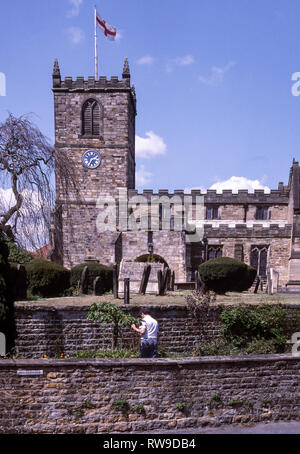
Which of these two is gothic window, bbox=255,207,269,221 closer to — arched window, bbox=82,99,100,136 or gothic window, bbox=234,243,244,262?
gothic window, bbox=234,243,244,262

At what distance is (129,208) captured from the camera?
30.3m

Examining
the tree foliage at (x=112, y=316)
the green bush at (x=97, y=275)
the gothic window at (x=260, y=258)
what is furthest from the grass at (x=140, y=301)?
the gothic window at (x=260, y=258)

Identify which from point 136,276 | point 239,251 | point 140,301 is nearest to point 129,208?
point 239,251

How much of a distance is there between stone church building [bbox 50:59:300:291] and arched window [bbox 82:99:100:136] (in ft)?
0.24

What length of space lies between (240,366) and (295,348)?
246 cm

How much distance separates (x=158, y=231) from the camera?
27094mm

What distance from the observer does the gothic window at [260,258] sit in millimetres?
27094

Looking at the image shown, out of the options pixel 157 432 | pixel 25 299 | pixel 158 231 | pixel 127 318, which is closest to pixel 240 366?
pixel 157 432

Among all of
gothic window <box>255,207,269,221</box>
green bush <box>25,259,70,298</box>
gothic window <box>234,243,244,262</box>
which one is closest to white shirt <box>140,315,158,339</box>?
green bush <box>25,259,70,298</box>

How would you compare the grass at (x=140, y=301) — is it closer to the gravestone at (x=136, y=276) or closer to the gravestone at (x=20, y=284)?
the gravestone at (x=20, y=284)

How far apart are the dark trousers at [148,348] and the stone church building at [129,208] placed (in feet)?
56.4

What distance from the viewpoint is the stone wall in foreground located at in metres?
7.35

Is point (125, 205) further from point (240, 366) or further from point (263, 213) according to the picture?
point (240, 366)

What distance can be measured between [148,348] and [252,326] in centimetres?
291
